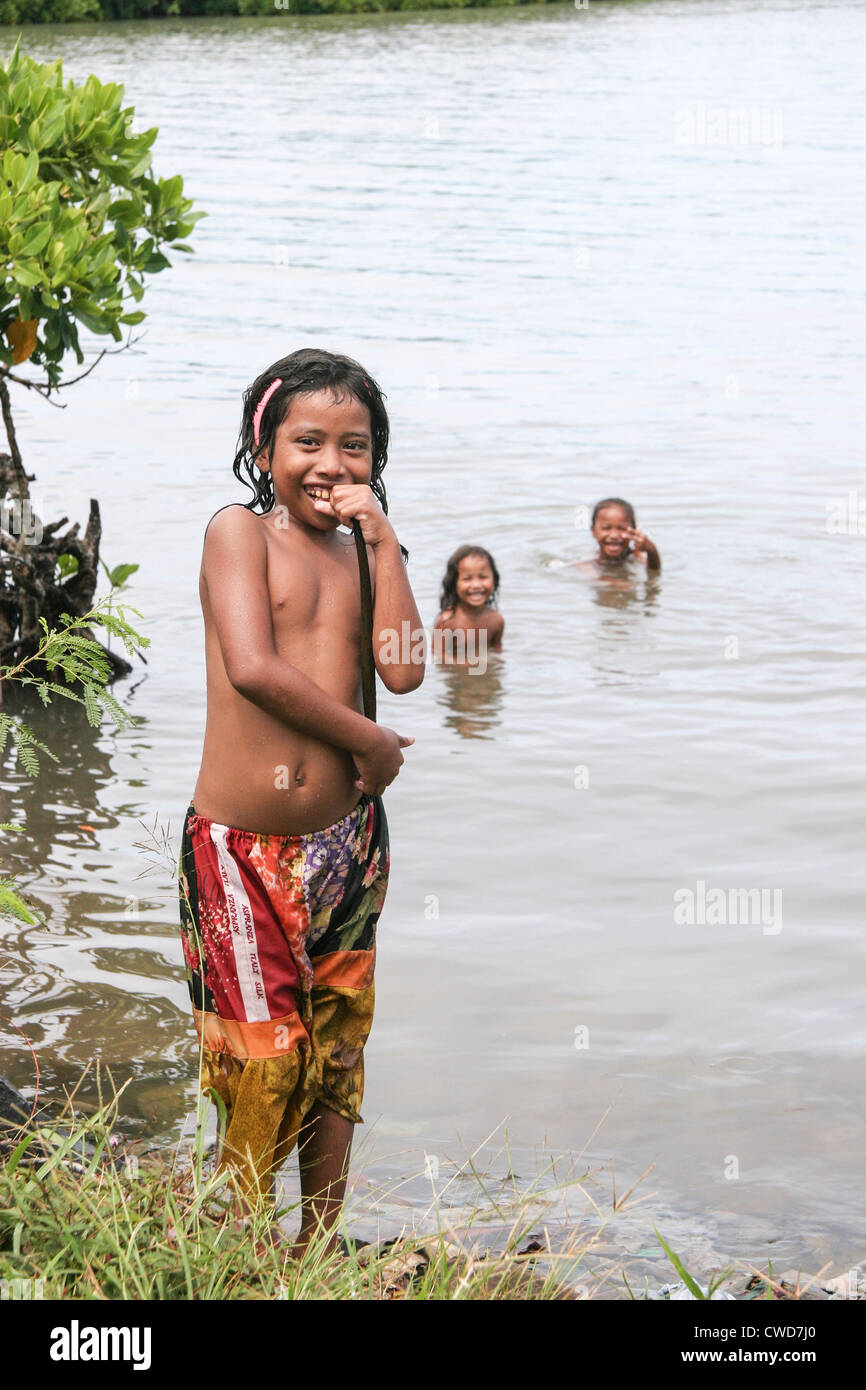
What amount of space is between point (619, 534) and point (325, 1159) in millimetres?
7323

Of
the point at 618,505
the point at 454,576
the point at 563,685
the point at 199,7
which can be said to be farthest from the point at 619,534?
the point at 199,7

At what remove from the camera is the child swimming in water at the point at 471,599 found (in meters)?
8.99

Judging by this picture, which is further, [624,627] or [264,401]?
[624,627]

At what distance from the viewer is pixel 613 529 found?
1035 centimetres

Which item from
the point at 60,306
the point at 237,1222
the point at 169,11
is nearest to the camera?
the point at 237,1222

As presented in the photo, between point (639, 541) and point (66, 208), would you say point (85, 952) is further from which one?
point (639, 541)

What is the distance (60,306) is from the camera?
651 centimetres

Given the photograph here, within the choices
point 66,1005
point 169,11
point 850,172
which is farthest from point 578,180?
point 169,11

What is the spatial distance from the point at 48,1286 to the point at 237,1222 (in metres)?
0.48

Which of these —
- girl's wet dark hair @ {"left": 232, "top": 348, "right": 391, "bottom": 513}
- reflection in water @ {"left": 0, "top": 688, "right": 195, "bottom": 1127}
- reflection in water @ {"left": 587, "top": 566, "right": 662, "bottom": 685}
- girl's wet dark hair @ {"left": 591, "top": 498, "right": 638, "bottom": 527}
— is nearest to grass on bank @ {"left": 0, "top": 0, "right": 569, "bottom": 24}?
girl's wet dark hair @ {"left": 591, "top": 498, "right": 638, "bottom": 527}

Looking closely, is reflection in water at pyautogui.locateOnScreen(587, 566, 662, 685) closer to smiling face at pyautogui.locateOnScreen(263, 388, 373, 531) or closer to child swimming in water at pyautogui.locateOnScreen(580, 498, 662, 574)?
child swimming in water at pyautogui.locateOnScreen(580, 498, 662, 574)

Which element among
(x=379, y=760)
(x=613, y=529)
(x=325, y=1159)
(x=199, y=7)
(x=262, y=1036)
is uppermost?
(x=199, y=7)

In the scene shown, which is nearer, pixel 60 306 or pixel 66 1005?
pixel 66 1005

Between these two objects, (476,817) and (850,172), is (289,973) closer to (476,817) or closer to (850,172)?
(476,817)
